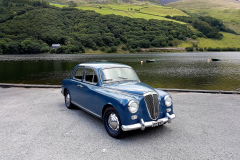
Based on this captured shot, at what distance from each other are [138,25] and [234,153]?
165 meters

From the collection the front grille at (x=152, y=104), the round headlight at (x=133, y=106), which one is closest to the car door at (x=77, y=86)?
the round headlight at (x=133, y=106)

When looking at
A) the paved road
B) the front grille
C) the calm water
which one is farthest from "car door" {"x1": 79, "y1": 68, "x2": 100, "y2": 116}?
the calm water

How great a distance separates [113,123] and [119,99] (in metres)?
0.73

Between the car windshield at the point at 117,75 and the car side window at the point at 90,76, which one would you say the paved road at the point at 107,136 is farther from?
the car windshield at the point at 117,75

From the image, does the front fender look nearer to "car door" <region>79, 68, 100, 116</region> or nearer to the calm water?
"car door" <region>79, 68, 100, 116</region>

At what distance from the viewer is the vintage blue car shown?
452 centimetres

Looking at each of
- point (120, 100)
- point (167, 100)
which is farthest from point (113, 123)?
point (167, 100)

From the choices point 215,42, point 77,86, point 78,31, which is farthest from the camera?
point 215,42

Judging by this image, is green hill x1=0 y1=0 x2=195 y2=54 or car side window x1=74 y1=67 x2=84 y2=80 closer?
car side window x1=74 y1=67 x2=84 y2=80

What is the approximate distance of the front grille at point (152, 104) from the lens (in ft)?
15.5

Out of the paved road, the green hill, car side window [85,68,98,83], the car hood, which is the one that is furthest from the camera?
the green hill

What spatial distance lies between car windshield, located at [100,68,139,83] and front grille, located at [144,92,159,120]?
4.47 feet

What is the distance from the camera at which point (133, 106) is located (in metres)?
4.54

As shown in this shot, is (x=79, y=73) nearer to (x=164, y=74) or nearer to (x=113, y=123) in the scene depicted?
(x=113, y=123)
